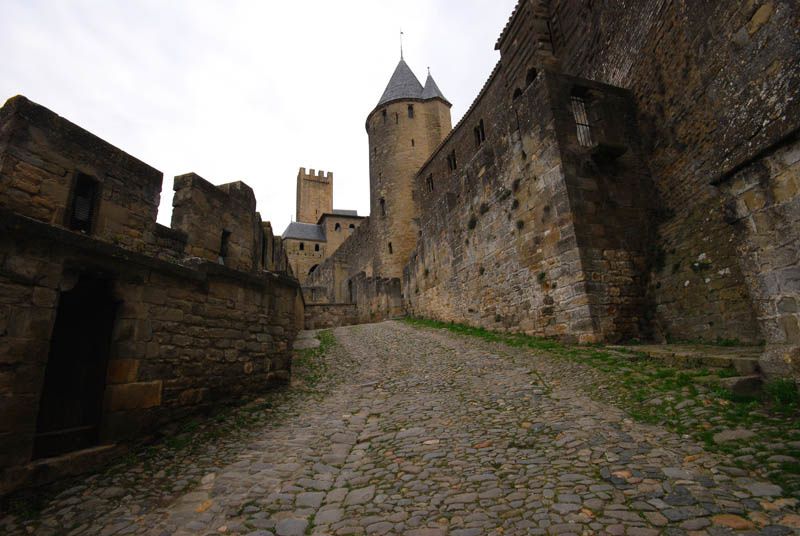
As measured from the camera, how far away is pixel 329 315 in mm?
22297

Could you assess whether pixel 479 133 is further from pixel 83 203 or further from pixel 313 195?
pixel 313 195

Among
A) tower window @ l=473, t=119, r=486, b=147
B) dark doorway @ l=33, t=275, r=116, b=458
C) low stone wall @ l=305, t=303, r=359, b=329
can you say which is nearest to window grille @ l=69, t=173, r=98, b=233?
dark doorway @ l=33, t=275, r=116, b=458

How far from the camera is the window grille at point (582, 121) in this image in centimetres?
927

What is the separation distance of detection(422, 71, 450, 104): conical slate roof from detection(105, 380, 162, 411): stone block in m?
28.4

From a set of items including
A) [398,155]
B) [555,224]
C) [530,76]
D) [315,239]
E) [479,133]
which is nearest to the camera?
[555,224]

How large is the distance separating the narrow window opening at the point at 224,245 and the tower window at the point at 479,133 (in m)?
10.2

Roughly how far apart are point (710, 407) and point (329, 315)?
780 inches

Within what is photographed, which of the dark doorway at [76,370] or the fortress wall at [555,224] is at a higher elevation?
the fortress wall at [555,224]

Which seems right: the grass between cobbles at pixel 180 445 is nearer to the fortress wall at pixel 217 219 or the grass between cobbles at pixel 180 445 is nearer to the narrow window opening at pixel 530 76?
the fortress wall at pixel 217 219

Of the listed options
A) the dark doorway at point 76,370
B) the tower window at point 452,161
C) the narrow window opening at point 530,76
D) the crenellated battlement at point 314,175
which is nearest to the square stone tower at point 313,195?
the crenellated battlement at point 314,175

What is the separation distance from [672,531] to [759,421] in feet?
6.64

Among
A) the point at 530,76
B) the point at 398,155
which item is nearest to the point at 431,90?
the point at 398,155

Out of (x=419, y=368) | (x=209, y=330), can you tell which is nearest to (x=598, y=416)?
(x=419, y=368)

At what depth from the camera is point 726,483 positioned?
2.61 meters
